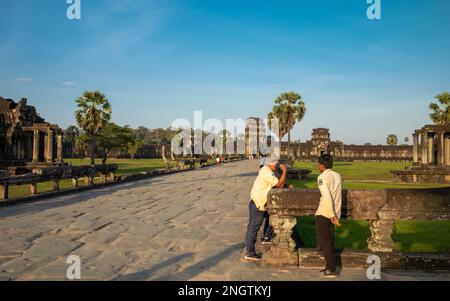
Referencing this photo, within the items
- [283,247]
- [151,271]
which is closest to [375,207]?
[283,247]

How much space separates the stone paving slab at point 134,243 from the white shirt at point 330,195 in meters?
0.79

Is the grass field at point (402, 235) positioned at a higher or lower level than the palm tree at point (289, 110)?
lower

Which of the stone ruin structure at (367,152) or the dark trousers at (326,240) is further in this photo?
the stone ruin structure at (367,152)

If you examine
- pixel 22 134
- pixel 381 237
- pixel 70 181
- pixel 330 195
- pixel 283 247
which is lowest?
pixel 70 181

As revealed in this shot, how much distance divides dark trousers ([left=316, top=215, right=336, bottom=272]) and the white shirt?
9 centimetres

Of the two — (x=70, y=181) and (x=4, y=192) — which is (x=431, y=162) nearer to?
(x=70, y=181)

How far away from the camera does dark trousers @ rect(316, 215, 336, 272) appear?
13.8 ft

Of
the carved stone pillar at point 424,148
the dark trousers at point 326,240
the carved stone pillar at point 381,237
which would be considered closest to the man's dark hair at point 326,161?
the dark trousers at point 326,240

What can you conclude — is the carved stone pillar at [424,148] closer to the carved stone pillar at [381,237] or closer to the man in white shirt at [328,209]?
the carved stone pillar at [381,237]

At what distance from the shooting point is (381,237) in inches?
182

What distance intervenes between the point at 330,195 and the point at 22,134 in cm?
3312

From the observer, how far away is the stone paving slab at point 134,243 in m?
4.24

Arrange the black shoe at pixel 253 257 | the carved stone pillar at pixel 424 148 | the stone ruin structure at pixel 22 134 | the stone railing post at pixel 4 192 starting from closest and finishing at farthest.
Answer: the black shoe at pixel 253 257
the stone railing post at pixel 4 192
the carved stone pillar at pixel 424 148
the stone ruin structure at pixel 22 134
